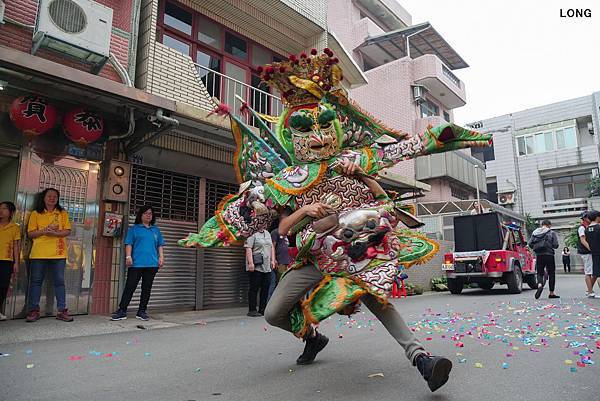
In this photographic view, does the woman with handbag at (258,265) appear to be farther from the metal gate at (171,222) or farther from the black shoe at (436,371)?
the black shoe at (436,371)

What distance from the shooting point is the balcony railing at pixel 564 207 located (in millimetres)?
30938

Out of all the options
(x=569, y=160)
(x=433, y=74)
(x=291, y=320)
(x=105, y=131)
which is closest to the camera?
(x=291, y=320)

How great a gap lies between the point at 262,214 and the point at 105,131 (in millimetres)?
4925

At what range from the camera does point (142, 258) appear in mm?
6309

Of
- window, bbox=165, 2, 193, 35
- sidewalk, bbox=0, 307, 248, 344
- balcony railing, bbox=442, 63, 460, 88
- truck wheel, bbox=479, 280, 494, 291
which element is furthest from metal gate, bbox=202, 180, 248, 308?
balcony railing, bbox=442, 63, 460, 88

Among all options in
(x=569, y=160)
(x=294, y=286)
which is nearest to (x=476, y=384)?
(x=294, y=286)

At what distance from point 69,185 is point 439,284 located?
38.0 ft

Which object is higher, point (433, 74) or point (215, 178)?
point (433, 74)

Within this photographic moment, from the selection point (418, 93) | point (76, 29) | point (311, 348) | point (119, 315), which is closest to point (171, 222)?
point (119, 315)

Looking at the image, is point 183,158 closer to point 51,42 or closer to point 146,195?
point 146,195

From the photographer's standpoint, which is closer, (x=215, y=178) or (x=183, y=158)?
(x=183, y=158)

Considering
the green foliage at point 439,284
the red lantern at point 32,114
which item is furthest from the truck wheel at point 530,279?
the red lantern at point 32,114

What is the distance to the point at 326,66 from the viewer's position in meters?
3.24

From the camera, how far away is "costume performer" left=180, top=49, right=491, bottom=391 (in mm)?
2879
